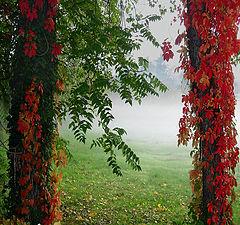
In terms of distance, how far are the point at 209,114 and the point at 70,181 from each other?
22.7 feet

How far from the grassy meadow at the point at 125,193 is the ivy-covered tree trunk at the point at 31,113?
2.06m

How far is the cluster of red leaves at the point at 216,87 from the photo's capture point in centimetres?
296

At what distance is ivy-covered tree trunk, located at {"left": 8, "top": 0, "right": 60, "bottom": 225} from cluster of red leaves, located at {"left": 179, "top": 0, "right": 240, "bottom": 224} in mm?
1922

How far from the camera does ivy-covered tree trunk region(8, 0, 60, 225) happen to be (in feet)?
10.9

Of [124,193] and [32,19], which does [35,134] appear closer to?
[32,19]

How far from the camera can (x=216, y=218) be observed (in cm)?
322

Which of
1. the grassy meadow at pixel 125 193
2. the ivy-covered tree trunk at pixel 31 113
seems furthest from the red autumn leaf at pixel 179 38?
the grassy meadow at pixel 125 193

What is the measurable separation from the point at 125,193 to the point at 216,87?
5.88 m

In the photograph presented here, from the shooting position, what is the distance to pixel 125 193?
807cm

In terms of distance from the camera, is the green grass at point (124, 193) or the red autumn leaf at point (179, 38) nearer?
the red autumn leaf at point (179, 38)

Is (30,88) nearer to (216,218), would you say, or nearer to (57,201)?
(57,201)

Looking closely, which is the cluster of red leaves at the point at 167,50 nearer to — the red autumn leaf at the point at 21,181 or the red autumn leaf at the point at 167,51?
the red autumn leaf at the point at 167,51

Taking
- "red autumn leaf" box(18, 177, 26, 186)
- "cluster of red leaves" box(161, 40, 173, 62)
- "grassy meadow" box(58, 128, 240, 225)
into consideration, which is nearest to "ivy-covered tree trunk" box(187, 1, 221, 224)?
"cluster of red leaves" box(161, 40, 173, 62)

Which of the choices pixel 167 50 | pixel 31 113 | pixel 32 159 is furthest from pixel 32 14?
pixel 32 159
